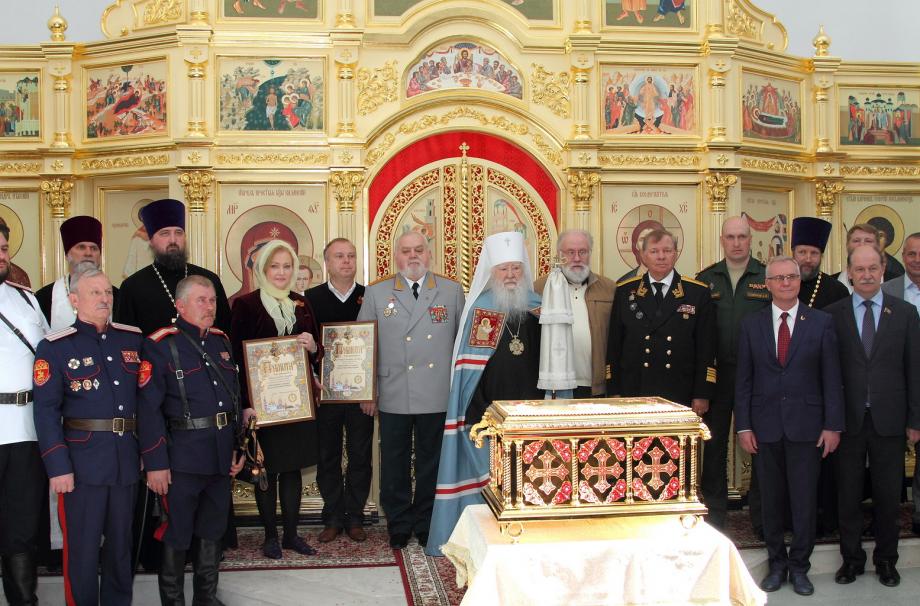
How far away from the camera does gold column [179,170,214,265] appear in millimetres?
7523

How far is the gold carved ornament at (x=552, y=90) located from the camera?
784 centimetres

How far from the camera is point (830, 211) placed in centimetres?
845

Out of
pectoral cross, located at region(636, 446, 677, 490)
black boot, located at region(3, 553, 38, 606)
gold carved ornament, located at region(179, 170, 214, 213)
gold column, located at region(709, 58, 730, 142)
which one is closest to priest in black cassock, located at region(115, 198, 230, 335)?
black boot, located at region(3, 553, 38, 606)

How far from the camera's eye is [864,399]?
4961 millimetres

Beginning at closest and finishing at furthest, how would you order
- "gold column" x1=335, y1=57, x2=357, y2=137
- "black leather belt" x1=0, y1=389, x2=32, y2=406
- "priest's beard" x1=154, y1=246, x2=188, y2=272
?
1. "black leather belt" x1=0, y1=389, x2=32, y2=406
2. "priest's beard" x1=154, y1=246, x2=188, y2=272
3. "gold column" x1=335, y1=57, x2=357, y2=137

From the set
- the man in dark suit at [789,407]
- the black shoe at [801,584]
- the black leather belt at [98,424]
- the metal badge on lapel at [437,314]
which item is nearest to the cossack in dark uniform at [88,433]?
the black leather belt at [98,424]

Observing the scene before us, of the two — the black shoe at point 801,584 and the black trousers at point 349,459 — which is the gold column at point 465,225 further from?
the black shoe at point 801,584

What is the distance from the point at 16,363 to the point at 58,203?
155 inches

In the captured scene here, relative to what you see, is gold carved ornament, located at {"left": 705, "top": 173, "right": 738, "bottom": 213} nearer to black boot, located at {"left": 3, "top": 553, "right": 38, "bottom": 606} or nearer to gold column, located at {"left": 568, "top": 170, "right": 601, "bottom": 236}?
gold column, located at {"left": 568, "top": 170, "right": 601, "bottom": 236}

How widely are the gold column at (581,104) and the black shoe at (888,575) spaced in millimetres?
4086

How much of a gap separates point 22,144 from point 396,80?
10.4 ft

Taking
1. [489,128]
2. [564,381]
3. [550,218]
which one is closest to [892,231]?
[550,218]

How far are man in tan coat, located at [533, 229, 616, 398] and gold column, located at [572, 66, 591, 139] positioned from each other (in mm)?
2458

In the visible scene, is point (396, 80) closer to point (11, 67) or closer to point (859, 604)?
point (11, 67)
